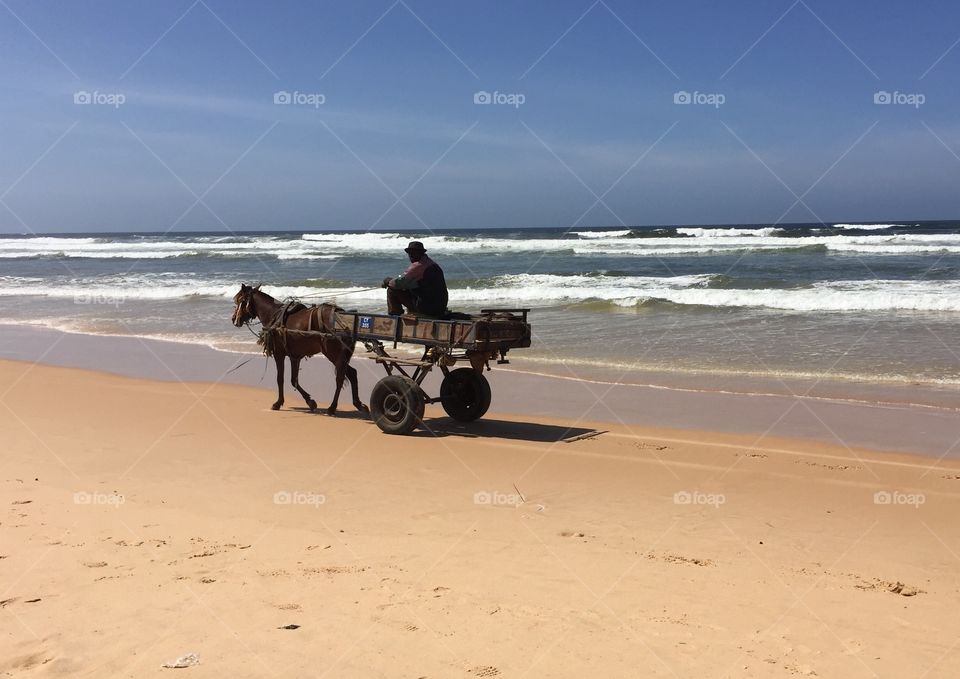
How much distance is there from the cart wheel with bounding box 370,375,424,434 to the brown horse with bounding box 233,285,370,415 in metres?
1.05

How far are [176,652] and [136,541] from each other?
1.78 m

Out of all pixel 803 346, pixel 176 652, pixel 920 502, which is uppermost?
pixel 803 346

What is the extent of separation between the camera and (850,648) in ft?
14.0

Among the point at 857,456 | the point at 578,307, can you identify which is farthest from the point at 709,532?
the point at 578,307

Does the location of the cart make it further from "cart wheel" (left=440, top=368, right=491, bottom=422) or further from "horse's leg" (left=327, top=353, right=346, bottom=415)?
"horse's leg" (left=327, top=353, right=346, bottom=415)

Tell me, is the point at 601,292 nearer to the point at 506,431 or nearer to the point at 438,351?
the point at 506,431

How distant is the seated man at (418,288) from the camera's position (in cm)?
927

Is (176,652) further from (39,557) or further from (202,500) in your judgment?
(202,500)

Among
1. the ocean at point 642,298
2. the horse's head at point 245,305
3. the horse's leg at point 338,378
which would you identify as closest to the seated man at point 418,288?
the horse's leg at point 338,378

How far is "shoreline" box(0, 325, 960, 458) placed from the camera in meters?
9.14

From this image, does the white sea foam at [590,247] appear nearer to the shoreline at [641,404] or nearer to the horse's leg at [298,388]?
the shoreline at [641,404]

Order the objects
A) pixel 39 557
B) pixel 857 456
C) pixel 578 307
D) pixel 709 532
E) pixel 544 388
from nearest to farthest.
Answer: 1. pixel 39 557
2. pixel 709 532
3. pixel 857 456
4. pixel 544 388
5. pixel 578 307

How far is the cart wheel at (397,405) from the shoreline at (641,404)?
3.79ft

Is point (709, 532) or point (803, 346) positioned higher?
point (803, 346)
